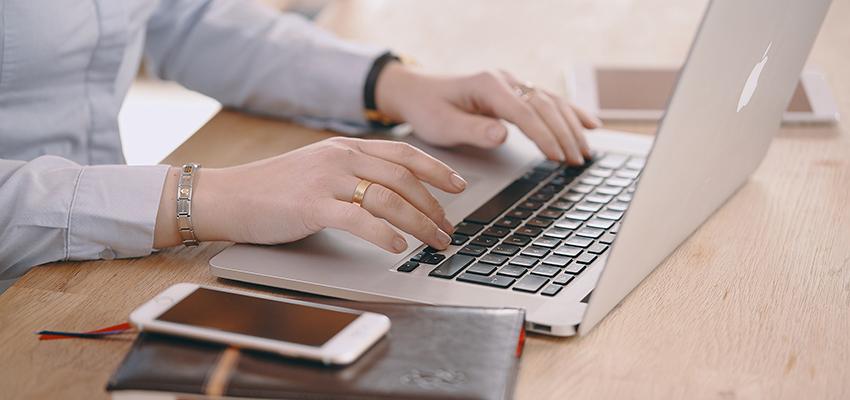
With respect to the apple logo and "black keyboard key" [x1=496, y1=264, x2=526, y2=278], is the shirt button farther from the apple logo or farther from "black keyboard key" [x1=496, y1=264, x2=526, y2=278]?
the apple logo

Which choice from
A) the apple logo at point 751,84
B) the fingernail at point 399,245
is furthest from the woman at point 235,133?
the apple logo at point 751,84

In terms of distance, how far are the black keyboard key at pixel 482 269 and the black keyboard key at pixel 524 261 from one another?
0.02 m

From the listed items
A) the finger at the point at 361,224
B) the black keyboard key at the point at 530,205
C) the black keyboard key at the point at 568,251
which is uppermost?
the finger at the point at 361,224

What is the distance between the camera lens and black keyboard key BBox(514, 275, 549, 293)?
2.46 feet

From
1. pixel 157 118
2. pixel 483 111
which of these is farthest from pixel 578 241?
pixel 157 118

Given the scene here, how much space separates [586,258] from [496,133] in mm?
301

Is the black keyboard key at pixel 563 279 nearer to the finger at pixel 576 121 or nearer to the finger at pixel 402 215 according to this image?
the finger at pixel 402 215

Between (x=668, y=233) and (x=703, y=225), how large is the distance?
0.14 metres

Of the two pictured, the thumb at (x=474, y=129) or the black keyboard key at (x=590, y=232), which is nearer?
the black keyboard key at (x=590, y=232)

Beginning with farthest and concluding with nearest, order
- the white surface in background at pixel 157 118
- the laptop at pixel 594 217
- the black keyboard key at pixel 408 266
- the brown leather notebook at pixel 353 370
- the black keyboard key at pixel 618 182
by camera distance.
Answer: the white surface in background at pixel 157 118
the black keyboard key at pixel 618 182
the black keyboard key at pixel 408 266
the laptop at pixel 594 217
the brown leather notebook at pixel 353 370

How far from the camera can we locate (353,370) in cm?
59

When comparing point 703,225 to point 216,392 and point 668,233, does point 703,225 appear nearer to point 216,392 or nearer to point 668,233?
point 668,233

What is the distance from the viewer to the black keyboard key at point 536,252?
82cm

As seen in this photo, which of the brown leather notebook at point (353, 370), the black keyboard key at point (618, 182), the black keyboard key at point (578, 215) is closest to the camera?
the brown leather notebook at point (353, 370)
